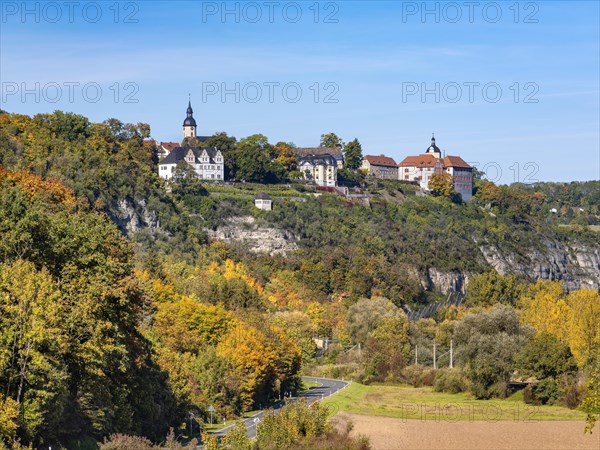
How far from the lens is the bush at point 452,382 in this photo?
90188 millimetres

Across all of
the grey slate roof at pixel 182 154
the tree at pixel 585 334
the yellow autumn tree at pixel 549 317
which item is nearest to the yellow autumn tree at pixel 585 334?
the tree at pixel 585 334

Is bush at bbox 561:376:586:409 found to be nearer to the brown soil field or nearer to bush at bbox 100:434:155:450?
the brown soil field

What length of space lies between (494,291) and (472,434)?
284 feet

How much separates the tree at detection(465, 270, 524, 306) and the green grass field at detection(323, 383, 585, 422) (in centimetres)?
5909

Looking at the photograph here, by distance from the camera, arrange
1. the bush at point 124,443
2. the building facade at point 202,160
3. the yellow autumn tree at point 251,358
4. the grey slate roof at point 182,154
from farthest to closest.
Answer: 1. the building facade at point 202,160
2. the grey slate roof at point 182,154
3. the yellow autumn tree at point 251,358
4. the bush at point 124,443

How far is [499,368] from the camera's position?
85500 millimetres

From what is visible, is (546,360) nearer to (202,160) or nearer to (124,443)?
(124,443)

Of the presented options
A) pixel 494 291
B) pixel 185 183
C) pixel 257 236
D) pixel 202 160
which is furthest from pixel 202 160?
pixel 494 291

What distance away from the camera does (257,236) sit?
168 m

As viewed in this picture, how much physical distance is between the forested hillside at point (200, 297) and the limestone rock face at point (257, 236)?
1.95 feet

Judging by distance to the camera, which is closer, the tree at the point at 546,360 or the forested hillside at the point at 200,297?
the forested hillside at the point at 200,297

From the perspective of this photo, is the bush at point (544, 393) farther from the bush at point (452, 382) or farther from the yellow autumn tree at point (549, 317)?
the yellow autumn tree at point (549, 317)

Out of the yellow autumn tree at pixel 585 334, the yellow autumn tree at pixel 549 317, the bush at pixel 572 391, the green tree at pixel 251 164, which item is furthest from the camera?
→ the green tree at pixel 251 164

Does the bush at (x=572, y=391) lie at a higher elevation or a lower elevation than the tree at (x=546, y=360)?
lower
